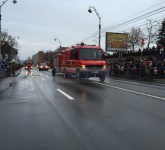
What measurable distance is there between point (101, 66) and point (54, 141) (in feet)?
69.0

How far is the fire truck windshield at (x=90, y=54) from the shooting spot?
2789cm

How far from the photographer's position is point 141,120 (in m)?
8.54

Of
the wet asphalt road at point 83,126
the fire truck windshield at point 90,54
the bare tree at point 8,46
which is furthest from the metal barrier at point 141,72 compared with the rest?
the bare tree at point 8,46

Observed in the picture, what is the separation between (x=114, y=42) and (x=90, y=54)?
28.4m

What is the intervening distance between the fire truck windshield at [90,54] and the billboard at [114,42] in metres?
27.3

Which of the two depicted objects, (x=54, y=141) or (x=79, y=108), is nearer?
(x=54, y=141)

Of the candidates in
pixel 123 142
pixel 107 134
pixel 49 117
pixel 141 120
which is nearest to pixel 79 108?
pixel 49 117

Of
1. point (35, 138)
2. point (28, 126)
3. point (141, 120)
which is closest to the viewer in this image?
point (35, 138)

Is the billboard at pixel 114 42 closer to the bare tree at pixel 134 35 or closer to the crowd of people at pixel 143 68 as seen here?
the crowd of people at pixel 143 68

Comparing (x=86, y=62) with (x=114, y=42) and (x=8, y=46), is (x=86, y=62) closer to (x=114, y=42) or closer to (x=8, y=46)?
(x=114, y=42)

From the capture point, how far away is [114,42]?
183 feet

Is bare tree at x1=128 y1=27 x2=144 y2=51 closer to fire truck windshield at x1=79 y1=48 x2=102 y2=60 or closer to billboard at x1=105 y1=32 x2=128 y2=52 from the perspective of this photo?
billboard at x1=105 y1=32 x2=128 y2=52

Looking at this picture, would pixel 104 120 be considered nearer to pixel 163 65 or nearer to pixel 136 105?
pixel 136 105

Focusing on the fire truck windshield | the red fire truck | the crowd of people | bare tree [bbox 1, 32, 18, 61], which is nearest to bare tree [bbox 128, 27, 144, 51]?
bare tree [bbox 1, 32, 18, 61]
